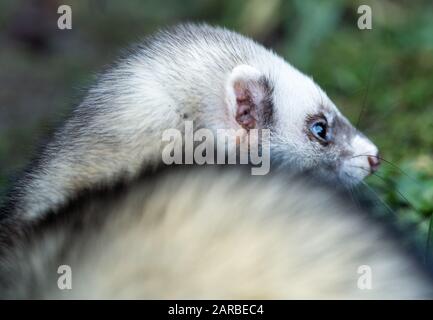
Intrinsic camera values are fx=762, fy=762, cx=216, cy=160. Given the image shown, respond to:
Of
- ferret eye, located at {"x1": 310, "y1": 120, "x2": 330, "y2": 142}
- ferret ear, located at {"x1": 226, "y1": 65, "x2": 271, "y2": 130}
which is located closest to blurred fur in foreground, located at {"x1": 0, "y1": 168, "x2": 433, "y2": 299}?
ferret ear, located at {"x1": 226, "y1": 65, "x2": 271, "y2": 130}

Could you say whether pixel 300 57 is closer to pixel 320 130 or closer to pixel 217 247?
pixel 320 130

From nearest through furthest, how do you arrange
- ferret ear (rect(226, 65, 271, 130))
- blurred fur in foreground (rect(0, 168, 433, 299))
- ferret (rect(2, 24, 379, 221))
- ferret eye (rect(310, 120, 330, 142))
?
blurred fur in foreground (rect(0, 168, 433, 299)), ferret (rect(2, 24, 379, 221)), ferret ear (rect(226, 65, 271, 130)), ferret eye (rect(310, 120, 330, 142))

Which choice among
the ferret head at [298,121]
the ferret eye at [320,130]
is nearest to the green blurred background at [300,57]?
the ferret head at [298,121]

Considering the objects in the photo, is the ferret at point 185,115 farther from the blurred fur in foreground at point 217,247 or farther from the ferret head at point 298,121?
the blurred fur in foreground at point 217,247

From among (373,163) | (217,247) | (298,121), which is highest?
(298,121)

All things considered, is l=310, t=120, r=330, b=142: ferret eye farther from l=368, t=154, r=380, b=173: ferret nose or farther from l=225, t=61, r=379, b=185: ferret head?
l=368, t=154, r=380, b=173: ferret nose

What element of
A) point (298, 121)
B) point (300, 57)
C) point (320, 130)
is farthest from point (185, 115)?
point (300, 57)

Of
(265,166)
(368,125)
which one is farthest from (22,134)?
(265,166)

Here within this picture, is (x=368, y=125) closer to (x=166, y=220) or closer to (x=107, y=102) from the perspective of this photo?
(x=107, y=102)

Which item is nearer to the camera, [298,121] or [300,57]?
[298,121]
